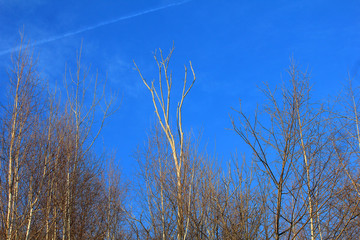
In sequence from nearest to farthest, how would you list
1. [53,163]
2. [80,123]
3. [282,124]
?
[282,124] < [53,163] < [80,123]

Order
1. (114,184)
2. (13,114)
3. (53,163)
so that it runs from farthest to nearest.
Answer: (114,184) < (53,163) < (13,114)

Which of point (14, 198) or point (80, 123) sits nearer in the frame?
point (14, 198)

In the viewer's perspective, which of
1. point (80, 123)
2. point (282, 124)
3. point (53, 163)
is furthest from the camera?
point (80, 123)

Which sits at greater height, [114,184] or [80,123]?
[114,184]

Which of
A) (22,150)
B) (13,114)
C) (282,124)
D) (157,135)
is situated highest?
(157,135)

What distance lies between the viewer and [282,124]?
2711 millimetres

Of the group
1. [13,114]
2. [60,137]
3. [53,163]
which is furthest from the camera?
[60,137]

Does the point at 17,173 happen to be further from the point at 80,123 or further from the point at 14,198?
the point at 80,123

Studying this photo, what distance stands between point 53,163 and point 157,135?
112 inches

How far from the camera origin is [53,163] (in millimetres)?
5598

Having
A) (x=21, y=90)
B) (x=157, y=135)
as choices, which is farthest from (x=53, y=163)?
(x=157, y=135)

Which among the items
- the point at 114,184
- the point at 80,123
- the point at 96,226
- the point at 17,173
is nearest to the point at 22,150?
the point at 17,173

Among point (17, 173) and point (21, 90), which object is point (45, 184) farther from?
point (21, 90)

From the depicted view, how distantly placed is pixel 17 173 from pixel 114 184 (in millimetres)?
7086
